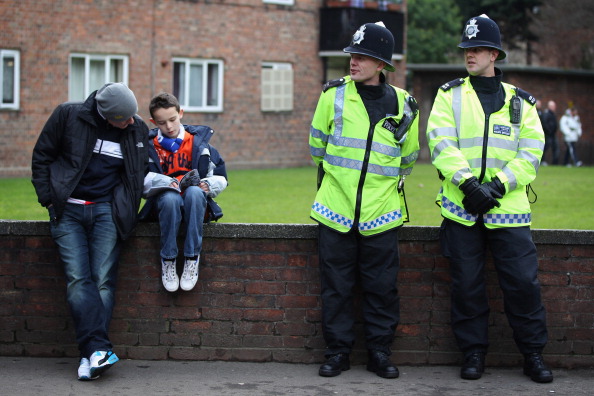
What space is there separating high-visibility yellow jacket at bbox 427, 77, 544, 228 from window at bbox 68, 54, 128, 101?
20.0 meters

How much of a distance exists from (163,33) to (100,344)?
20902mm

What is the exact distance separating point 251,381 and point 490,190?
6.20ft

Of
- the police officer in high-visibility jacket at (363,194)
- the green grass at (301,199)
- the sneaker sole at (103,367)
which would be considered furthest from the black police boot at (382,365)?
the green grass at (301,199)

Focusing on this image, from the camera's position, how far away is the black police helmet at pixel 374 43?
6402 mm

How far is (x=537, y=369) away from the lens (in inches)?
250

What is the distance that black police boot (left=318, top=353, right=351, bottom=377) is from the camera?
643cm

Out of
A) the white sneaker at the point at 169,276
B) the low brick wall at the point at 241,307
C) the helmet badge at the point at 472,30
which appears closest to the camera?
the helmet badge at the point at 472,30

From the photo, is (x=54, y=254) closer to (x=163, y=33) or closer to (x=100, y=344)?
(x=100, y=344)

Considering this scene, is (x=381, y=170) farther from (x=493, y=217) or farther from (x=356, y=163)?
(x=493, y=217)

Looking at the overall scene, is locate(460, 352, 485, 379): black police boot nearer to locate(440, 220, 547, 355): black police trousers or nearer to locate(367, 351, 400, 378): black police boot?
locate(440, 220, 547, 355): black police trousers

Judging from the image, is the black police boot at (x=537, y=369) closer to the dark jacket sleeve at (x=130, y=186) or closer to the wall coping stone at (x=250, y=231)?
the wall coping stone at (x=250, y=231)

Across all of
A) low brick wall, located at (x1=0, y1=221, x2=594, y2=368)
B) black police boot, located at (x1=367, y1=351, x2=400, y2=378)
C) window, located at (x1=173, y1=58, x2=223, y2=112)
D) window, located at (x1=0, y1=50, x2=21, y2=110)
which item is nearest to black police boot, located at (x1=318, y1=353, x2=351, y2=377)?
black police boot, located at (x1=367, y1=351, x2=400, y2=378)

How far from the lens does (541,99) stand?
116ft

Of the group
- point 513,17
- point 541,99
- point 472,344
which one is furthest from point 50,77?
point 513,17
